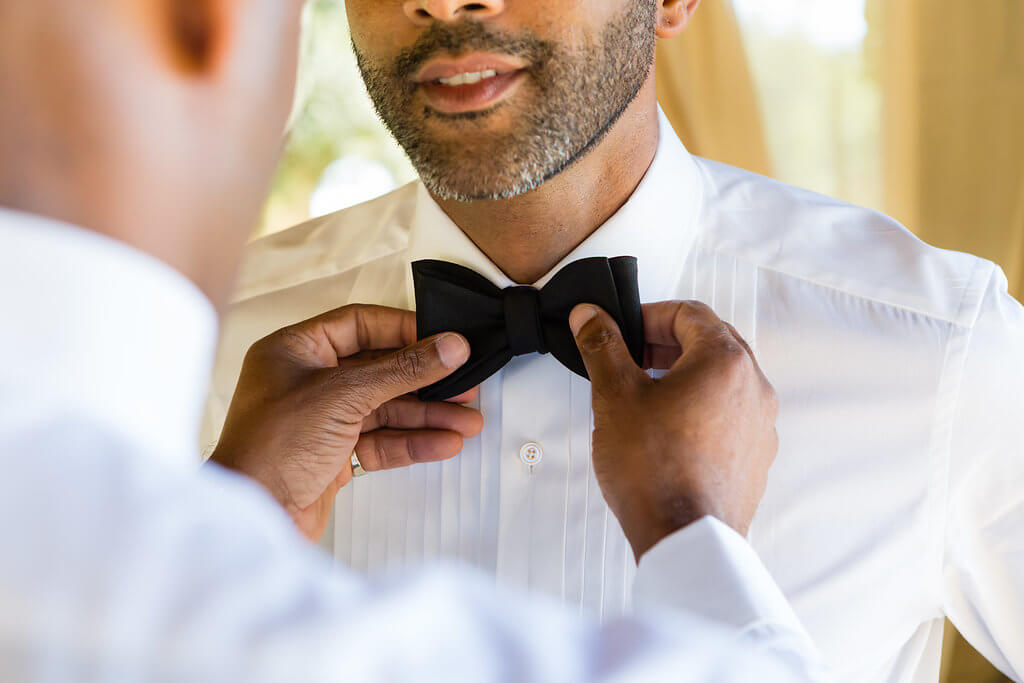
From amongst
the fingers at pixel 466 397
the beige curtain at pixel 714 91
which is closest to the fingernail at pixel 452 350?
the fingers at pixel 466 397

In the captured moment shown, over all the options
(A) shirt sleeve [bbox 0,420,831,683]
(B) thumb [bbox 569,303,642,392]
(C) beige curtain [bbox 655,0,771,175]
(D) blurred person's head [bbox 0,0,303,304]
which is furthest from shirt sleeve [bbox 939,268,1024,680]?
(D) blurred person's head [bbox 0,0,303,304]

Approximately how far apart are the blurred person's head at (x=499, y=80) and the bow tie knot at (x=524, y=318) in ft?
0.51

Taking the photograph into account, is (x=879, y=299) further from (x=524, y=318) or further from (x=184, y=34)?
(x=184, y=34)

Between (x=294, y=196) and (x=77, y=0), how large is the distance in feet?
13.0

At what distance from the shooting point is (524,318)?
111cm

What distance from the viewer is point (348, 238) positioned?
1.56 meters

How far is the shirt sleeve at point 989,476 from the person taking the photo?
3.74 ft

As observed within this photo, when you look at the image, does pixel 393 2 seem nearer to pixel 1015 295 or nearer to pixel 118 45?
pixel 118 45

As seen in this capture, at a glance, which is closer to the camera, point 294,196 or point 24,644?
point 24,644

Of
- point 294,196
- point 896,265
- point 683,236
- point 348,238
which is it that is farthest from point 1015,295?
point 294,196

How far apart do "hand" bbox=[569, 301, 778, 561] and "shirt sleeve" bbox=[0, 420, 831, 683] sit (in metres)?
0.34

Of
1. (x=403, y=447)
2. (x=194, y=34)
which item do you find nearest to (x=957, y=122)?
(x=403, y=447)

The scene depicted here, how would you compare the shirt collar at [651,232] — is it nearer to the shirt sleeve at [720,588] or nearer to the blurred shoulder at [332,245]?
the blurred shoulder at [332,245]

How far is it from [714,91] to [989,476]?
1.12 meters
